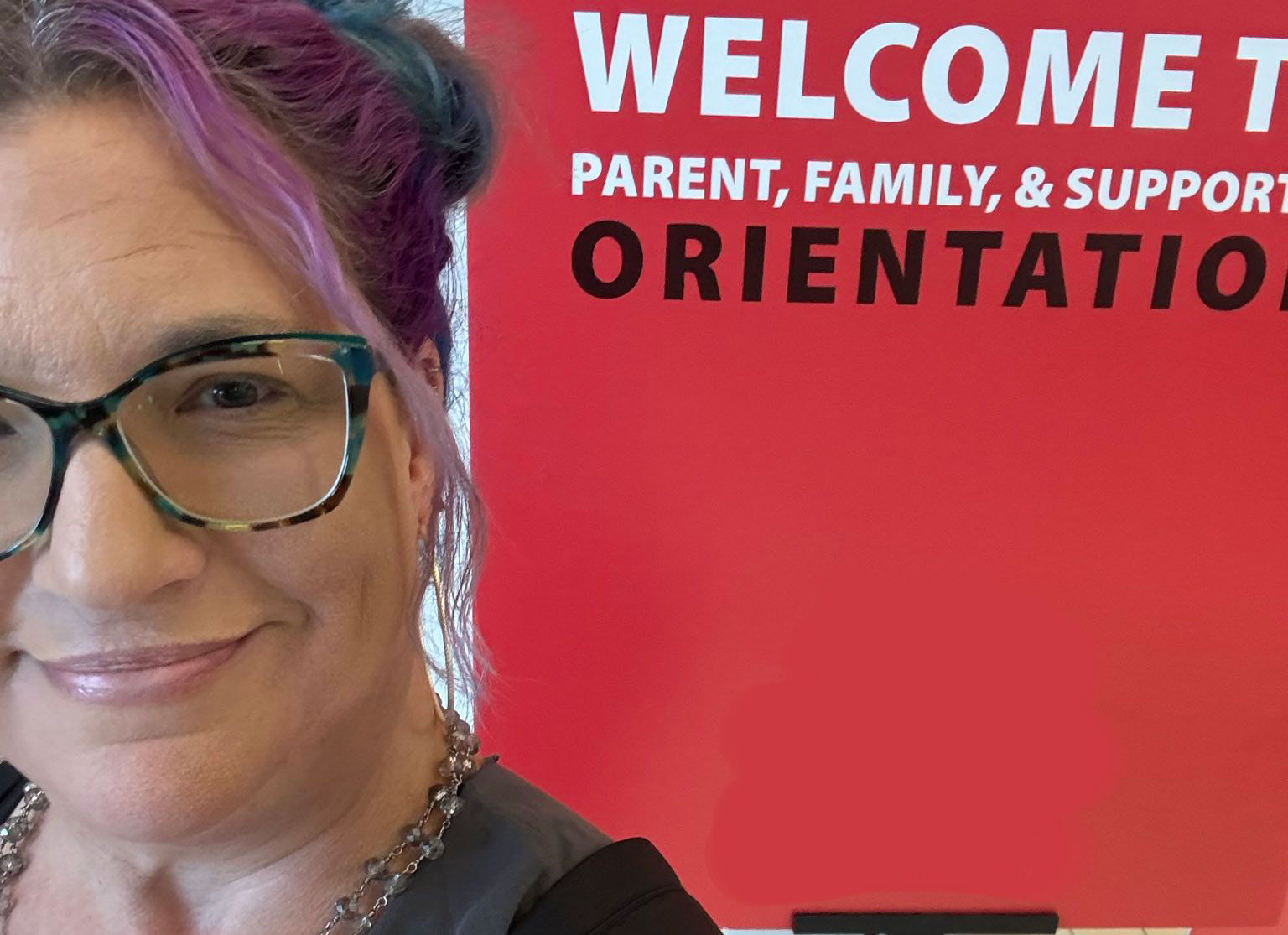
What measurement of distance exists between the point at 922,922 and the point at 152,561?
1.24 meters

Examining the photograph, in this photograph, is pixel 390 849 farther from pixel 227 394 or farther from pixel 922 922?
pixel 922 922

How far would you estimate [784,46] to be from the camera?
3.49 ft

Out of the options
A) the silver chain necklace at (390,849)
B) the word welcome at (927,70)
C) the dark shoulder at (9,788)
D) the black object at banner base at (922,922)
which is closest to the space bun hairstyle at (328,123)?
the silver chain necklace at (390,849)

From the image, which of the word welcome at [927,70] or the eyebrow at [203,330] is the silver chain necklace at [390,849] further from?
the word welcome at [927,70]

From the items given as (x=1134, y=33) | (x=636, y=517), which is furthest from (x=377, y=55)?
(x=1134, y=33)

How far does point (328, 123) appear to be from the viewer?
70cm

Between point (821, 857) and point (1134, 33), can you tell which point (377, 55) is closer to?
point (1134, 33)

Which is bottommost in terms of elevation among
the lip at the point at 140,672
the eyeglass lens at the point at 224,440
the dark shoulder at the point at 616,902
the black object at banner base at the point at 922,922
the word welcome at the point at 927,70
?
the black object at banner base at the point at 922,922

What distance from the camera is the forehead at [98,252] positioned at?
58cm

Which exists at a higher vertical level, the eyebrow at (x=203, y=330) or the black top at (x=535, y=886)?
the eyebrow at (x=203, y=330)

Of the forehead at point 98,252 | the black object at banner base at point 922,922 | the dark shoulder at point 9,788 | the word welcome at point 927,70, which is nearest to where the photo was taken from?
the forehead at point 98,252

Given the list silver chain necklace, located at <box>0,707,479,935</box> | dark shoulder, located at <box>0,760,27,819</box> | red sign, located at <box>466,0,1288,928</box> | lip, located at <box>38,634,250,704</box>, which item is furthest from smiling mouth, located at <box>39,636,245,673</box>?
red sign, located at <box>466,0,1288,928</box>

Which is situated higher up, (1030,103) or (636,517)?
(1030,103)

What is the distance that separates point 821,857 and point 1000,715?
317mm
